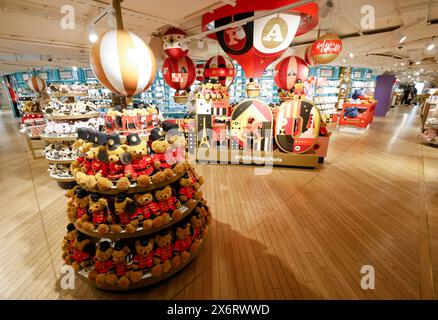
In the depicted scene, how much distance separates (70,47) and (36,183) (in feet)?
12.8

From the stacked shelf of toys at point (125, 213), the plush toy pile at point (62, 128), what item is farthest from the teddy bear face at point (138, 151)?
the plush toy pile at point (62, 128)

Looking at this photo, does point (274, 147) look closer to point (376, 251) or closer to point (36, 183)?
point (376, 251)

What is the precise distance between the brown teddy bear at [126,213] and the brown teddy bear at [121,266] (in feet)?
0.68

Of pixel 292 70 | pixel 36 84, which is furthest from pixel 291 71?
pixel 36 84

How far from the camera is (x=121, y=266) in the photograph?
65.6 inches

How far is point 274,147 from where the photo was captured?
466 centimetres

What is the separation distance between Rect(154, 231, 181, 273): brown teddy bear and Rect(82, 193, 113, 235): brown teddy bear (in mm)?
442

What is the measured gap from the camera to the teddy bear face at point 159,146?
1786 mm

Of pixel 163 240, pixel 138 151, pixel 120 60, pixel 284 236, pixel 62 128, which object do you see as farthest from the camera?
pixel 62 128

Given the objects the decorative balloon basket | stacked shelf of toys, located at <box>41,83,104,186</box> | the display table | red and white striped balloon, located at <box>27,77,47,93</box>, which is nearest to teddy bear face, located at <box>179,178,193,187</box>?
stacked shelf of toys, located at <box>41,83,104,186</box>

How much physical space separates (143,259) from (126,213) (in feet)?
1.45

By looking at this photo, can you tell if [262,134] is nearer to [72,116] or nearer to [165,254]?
[165,254]

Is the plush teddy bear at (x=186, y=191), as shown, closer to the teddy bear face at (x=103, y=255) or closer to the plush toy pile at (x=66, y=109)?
the teddy bear face at (x=103, y=255)

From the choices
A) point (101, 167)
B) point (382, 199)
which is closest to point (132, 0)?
point (101, 167)
